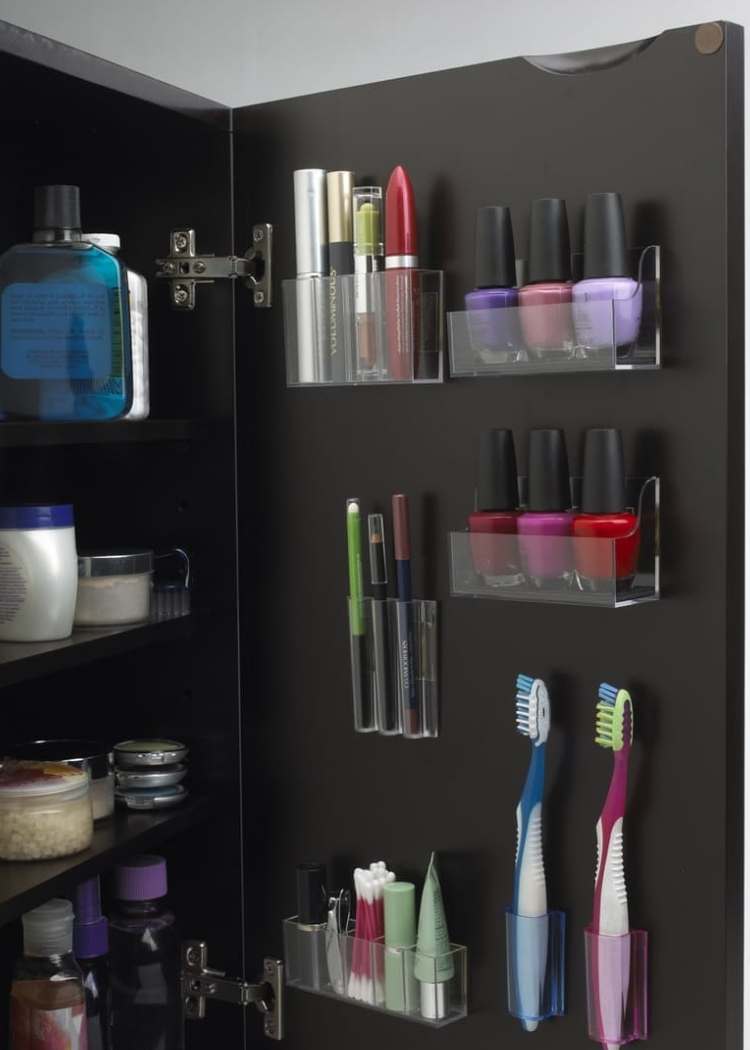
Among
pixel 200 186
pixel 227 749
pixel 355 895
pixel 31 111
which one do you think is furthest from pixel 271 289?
pixel 355 895

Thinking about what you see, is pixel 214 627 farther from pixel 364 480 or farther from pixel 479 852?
pixel 479 852

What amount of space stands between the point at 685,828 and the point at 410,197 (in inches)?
20.8

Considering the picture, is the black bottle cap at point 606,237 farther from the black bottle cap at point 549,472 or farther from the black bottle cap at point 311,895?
the black bottle cap at point 311,895

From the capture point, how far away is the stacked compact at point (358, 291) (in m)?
1.11

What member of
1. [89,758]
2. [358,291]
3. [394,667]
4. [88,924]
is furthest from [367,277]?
[88,924]

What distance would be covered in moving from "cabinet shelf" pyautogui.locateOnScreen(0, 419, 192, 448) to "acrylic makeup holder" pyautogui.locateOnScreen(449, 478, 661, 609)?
280 millimetres

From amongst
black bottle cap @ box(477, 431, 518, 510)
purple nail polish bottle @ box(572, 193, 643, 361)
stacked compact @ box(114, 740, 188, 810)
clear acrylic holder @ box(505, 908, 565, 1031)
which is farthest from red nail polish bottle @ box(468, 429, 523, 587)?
stacked compact @ box(114, 740, 188, 810)

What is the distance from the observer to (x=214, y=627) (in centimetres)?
129

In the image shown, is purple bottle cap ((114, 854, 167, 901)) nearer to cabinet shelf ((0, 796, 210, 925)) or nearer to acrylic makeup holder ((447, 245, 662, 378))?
cabinet shelf ((0, 796, 210, 925))

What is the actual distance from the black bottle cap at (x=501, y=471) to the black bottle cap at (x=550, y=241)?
0.41ft

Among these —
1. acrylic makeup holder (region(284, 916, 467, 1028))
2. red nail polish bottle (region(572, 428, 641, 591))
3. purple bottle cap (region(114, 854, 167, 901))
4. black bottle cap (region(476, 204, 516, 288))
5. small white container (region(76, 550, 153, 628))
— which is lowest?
acrylic makeup holder (region(284, 916, 467, 1028))

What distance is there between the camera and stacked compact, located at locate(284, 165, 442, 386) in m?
1.11

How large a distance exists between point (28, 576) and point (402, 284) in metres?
0.38

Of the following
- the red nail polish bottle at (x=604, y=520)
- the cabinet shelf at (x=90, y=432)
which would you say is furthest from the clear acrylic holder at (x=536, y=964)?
the cabinet shelf at (x=90, y=432)
